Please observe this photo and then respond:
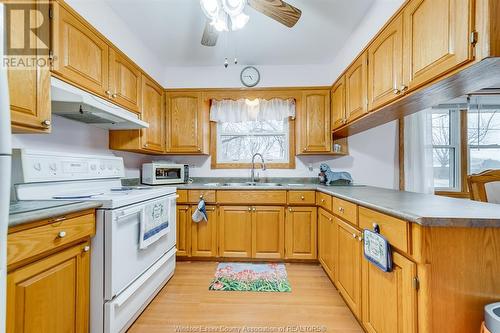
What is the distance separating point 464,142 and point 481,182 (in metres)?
1.72

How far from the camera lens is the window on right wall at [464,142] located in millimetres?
3021

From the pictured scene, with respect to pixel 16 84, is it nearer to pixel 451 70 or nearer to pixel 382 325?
pixel 451 70

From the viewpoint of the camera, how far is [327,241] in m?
2.28

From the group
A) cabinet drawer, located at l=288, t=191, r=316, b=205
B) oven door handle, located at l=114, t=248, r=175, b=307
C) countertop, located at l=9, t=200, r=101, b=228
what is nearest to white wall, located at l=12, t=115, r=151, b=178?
countertop, located at l=9, t=200, r=101, b=228

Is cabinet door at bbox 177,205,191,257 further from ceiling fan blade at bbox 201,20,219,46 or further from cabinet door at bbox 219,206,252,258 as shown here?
ceiling fan blade at bbox 201,20,219,46

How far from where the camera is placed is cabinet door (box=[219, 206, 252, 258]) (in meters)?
2.66

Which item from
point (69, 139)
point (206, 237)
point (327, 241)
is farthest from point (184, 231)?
point (327, 241)

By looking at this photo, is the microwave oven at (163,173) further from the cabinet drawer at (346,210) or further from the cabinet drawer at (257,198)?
the cabinet drawer at (346,210)

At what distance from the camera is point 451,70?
1124 millimetres

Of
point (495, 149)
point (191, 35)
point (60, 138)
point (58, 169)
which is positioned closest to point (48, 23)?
point (60, 138)

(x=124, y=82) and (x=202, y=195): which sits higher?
(x=124, y=82)

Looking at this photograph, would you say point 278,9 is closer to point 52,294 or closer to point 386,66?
point 386,66

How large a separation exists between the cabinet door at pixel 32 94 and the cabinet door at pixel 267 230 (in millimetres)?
1982

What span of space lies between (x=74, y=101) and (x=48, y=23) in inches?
17.6
